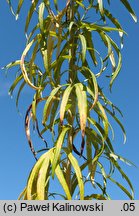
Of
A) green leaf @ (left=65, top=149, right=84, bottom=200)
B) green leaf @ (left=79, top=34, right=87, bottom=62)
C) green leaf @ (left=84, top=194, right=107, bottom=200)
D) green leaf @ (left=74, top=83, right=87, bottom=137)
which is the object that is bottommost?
green leaf @ (left=84, top=194, right=107, bottom=200)

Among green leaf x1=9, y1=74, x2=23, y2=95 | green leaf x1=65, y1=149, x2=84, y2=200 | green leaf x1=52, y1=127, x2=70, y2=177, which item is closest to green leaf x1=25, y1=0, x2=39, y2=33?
green leaf x1=9, y1=74, x2=23, y2=95

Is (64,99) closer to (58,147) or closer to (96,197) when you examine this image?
(58,147)

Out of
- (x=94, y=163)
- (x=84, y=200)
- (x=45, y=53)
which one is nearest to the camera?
(x=84, y=200)

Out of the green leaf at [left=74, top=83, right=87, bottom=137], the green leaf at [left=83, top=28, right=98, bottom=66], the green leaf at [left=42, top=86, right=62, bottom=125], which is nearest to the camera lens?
the green leaf at [left=74, top=83, right=87, bottom=137]

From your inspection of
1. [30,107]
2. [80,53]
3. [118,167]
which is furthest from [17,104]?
[118,167]

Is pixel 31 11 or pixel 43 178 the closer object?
pixel 43 178

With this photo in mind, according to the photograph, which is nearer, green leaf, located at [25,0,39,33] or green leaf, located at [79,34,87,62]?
green leaf, located at [79,34,87,62]

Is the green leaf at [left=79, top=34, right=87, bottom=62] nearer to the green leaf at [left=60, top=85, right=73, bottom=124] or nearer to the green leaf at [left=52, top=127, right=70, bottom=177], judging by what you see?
the green leaf at [left=60, top=85, right=73, bottom=124]

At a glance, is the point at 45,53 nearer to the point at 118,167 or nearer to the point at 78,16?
the point at 78,16

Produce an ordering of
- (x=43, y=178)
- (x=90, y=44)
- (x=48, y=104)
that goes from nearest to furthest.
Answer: (x=43, y=178), (x=48, y=104), (x=90, y=44)

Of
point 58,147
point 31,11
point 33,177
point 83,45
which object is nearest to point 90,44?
point 83,45

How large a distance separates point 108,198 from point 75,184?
0.62 ft

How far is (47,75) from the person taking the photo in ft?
8.74

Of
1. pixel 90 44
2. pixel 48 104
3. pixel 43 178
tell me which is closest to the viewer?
pixel 43 178
